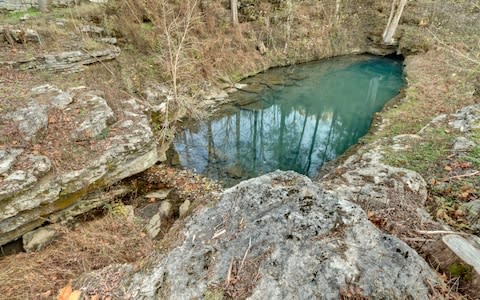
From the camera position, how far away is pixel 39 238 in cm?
461

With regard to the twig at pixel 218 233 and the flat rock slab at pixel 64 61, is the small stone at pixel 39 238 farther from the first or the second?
the flat rock slab at pixel 64 61

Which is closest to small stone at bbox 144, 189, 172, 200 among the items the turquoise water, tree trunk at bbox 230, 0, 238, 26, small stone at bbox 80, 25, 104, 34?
the turquoise water

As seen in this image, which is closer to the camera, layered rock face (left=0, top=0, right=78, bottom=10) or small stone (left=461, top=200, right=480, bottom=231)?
small stone (left=461, top=200, right=480, bottom=231)

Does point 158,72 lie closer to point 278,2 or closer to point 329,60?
point 278,2

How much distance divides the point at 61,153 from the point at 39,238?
60.8 inches

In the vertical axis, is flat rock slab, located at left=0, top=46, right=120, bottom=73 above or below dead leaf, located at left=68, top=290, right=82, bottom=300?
above

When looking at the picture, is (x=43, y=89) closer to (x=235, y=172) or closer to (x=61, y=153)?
(x=61, y=153)

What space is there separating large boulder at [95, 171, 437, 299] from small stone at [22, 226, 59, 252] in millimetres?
2678

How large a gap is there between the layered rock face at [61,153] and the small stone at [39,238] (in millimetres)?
140

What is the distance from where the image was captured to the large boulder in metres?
2.17

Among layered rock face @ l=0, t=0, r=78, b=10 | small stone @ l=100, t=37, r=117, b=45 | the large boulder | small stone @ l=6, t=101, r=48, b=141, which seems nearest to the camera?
the large boulder

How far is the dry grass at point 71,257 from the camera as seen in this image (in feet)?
10.2

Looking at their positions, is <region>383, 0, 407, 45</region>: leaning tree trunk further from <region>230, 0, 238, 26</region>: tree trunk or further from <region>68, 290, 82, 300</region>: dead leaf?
<region>68, 290, 82, 300</region>: dead leaf

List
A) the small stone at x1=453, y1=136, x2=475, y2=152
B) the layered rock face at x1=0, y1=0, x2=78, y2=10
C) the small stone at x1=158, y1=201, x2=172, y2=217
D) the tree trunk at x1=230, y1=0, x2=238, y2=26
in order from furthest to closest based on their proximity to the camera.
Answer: the tree trunk at x1=230, y1=0, x2=238, y2=26 < the layered rock face at x1=0, y1=0, x2=78, y2=10 < the small stone at x1=158, y1=201, x2=172, y2=217 < the small stone at x1=453, y1=136, x2=475, y2=152
